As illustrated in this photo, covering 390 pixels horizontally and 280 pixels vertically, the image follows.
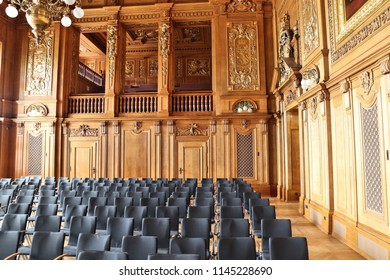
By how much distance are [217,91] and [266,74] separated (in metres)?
1.99

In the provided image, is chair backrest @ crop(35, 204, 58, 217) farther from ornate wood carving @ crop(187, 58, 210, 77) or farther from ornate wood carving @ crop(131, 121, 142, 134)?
ornate wood carving @ crop(187, 58, 210, 77)

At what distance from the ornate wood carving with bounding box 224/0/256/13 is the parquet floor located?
785 cm

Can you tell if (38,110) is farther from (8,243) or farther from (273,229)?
(273,229)

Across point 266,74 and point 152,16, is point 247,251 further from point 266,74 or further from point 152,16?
point 152,16

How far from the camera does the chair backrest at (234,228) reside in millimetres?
3828

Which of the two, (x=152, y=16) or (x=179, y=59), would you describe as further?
(x=179, y=59)

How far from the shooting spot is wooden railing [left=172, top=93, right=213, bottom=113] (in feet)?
37.3

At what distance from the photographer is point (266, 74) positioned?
1119 centimetres

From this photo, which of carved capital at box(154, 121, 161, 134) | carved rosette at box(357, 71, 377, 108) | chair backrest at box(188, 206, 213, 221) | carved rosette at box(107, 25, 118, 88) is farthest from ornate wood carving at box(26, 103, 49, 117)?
carved rosette at box(357, 71, 377, 108)

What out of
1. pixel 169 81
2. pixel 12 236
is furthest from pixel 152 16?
pixel 12 236

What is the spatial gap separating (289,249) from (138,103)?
31.4 feet

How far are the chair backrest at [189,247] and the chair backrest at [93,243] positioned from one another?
72 centimetres

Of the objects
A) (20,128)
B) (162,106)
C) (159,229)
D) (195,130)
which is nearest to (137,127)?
(162,106)

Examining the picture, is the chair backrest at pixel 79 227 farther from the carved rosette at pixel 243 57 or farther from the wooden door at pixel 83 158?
the carved rosette at pixel 243 57
